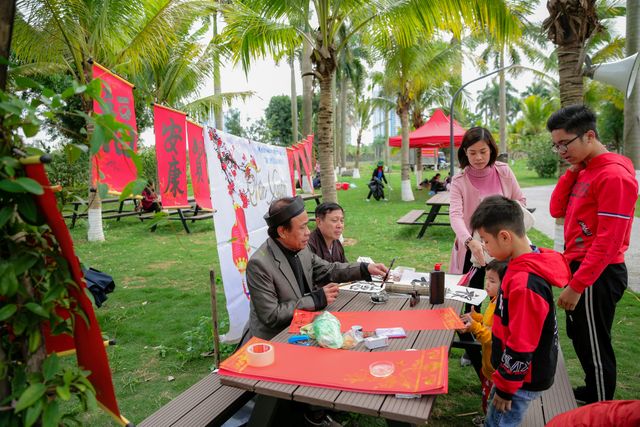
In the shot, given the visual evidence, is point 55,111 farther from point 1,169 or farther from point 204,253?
point 204,253

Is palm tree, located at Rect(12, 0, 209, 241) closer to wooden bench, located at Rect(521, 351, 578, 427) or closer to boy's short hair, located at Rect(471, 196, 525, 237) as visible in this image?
boy's short hair, located at Rect(471, 196, 525, 237)

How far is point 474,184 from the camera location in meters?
3.53

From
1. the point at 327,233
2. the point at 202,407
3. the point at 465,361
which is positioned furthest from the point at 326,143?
the point at 202,407

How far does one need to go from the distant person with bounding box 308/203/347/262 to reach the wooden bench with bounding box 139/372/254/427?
156 centimetres

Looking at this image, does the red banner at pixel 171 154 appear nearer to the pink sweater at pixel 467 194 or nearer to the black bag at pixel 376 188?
the pink sweater at pixel 467 194

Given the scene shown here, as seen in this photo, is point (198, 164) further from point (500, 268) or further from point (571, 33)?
point (571, 33)

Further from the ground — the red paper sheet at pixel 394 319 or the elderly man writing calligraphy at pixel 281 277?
the elderly man writing calligraphy at pixel 281 277

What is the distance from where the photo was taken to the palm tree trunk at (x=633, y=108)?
955 cm

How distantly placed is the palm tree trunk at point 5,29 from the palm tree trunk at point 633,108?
11786 millimetres

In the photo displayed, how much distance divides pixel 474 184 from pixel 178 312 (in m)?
3.66

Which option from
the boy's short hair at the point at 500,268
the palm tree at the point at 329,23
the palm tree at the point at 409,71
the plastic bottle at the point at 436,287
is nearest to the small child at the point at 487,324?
the boy's short hair at the point at 500,268

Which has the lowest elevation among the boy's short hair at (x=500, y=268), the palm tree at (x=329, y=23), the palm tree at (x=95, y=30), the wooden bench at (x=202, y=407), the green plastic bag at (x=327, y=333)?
the wooden bench at (x=202, y=407)

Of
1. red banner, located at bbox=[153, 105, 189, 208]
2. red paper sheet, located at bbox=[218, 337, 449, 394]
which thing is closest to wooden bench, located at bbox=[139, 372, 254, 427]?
red paper sheet, located at bbox=[218, 337, 449, 394]

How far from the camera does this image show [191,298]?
567cm
